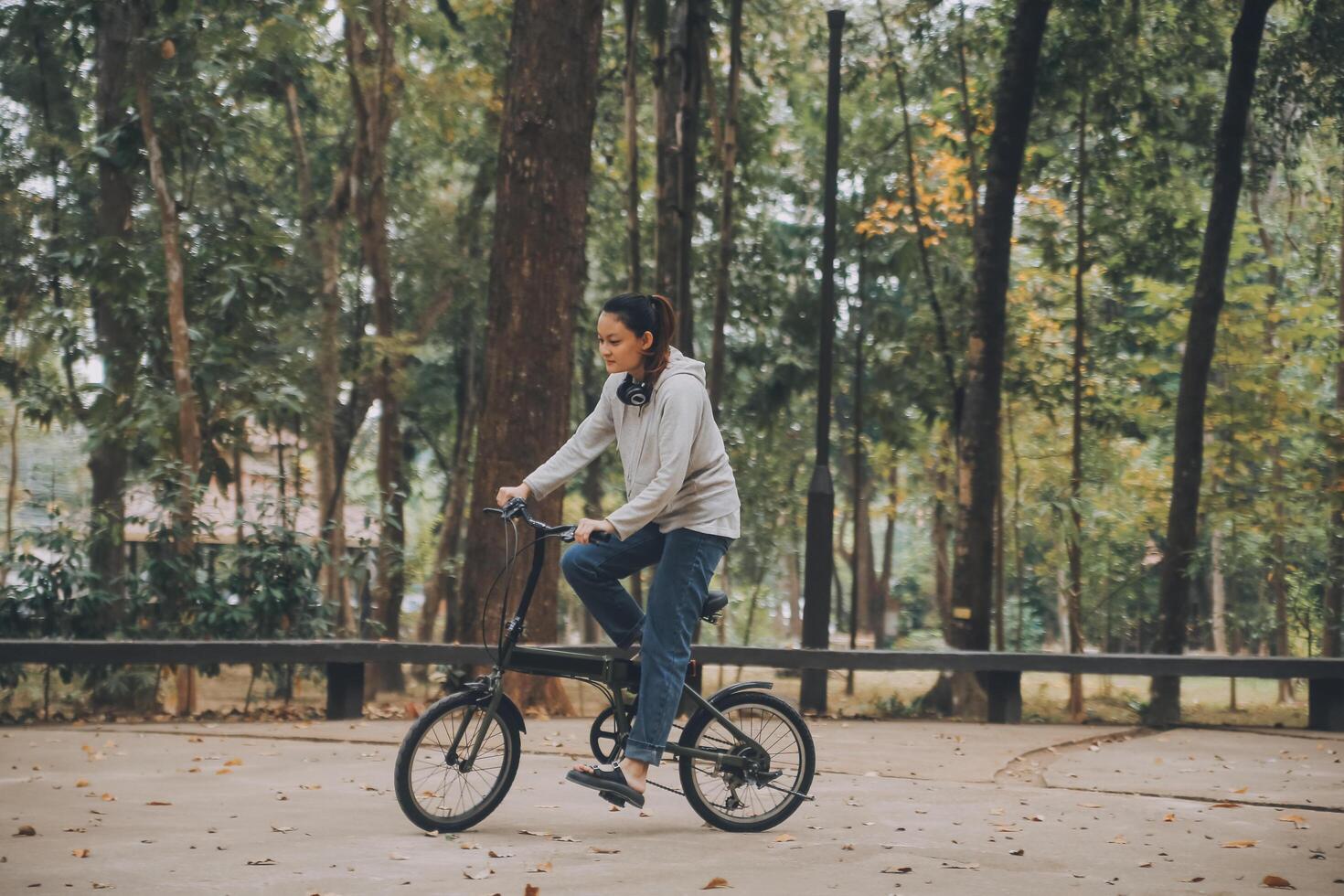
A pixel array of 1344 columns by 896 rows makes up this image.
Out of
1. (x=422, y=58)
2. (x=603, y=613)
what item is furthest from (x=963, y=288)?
(x=603, y=613)

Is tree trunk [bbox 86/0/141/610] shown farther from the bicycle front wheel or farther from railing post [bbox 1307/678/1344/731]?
railing post [bbox 1307/678/1344/731]

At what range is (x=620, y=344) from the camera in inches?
242

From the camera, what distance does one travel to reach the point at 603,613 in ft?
20.5

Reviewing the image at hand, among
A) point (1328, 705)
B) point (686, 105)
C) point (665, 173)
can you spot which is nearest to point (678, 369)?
point (1328, 705)

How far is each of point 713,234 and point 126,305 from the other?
1116 cm

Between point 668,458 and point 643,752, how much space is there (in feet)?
4.06

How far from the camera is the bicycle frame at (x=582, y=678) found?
6.22 meters

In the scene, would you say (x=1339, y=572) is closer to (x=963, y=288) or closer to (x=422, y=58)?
(x=963, y=288)

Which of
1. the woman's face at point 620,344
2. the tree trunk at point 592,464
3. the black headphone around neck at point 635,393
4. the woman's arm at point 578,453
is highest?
the tree trunk at point 592,464

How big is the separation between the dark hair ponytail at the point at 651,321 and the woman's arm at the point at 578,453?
275 millimetres

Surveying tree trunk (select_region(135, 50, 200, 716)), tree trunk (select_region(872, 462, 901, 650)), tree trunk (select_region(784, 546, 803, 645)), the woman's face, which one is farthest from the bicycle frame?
tree trunk (select_region(784, 546, 803, 645))

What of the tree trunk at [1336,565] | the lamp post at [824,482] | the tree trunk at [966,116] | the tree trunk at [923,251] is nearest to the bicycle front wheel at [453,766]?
the lamp post at [824,482]

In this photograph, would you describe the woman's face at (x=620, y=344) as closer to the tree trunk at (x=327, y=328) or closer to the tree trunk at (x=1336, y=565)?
the tree trunk at (x=1336, y=565)

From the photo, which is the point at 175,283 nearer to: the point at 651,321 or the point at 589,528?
the point at 651,321
